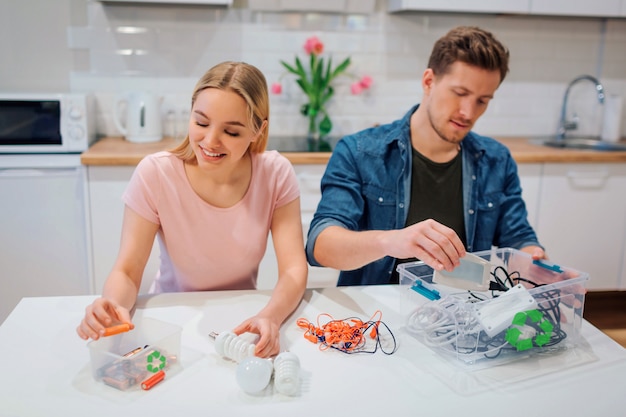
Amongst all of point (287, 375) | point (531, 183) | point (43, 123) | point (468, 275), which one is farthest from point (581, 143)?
point (287, 375)

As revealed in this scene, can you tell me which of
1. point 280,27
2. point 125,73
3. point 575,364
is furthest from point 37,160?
point 575,364

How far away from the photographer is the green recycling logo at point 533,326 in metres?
1.07

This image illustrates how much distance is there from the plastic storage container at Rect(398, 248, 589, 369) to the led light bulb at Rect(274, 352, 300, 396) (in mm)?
298

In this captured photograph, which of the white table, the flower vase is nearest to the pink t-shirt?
the white table

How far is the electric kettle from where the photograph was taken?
2.74 meters

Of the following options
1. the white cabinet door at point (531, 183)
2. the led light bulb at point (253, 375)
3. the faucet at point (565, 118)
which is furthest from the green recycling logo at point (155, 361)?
the faucet at point (565, 118)

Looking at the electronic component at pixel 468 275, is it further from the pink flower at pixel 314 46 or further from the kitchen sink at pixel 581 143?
the kitchen sink at pixel 581 143

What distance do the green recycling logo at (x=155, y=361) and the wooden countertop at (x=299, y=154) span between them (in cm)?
150

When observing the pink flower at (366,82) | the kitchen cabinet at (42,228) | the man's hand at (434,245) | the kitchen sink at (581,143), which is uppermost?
the pink flower at (366,82)

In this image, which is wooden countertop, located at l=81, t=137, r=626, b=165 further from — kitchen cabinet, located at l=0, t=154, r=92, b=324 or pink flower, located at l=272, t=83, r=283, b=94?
pink flower, located at l=272, t=83, r=283, b=94

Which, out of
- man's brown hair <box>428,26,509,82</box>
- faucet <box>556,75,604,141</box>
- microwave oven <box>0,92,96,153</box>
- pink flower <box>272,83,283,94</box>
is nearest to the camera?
man's brown hair <box>428,26,509,82</box>

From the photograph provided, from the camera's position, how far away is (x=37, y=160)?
8.18 ft

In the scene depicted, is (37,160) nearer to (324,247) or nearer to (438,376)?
(324,247)

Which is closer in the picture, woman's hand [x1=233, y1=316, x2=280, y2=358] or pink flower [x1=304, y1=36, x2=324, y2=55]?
woman's hand [x1=233, y1=316, x2=280, y2=358]
